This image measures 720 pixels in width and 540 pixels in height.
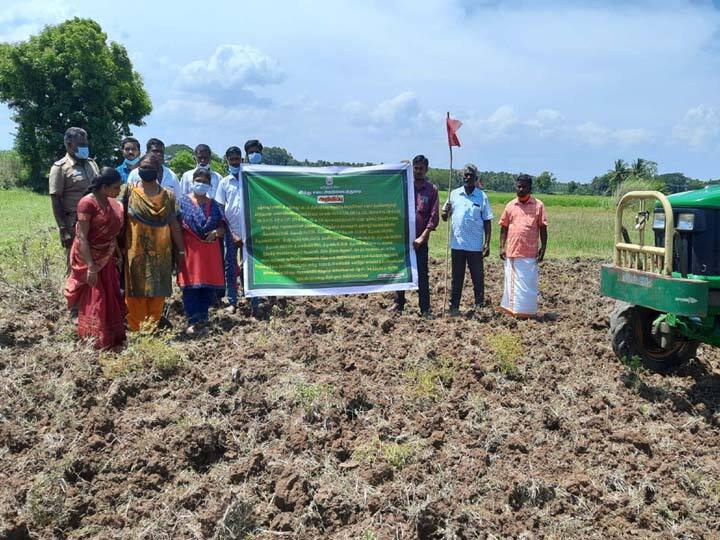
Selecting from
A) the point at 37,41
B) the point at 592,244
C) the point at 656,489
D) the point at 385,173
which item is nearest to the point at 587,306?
the point at 385,173

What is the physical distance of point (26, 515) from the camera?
3.28 m

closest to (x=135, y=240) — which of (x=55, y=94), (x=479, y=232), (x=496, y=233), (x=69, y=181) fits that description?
(x=69, y=181)

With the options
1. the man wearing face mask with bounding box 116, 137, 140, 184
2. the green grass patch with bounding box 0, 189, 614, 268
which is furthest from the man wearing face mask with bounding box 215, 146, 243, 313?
the green grass patch with bounding box 0, 189, 614, 268

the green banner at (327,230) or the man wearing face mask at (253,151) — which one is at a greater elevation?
the man wearing face mask at (253,151)

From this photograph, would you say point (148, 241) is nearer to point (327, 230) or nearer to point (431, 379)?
point (327, 230)

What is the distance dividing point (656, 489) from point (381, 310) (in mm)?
4097

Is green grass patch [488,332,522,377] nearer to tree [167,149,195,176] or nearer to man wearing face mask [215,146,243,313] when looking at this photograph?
man wearing face mask [215,146,243,313]

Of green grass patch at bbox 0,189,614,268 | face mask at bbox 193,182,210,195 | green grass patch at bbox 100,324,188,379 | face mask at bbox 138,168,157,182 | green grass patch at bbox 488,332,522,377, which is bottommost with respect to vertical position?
green grass patch at bbox 488,332,522,377

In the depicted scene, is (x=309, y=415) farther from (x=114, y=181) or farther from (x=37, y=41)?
(x=37, y=41)

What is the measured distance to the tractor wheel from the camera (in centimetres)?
536

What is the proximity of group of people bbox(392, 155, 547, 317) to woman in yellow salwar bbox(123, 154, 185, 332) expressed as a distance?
261 cm

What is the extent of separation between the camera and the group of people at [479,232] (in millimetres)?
6984

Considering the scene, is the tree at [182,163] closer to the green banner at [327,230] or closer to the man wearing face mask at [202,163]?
the man wearing face mask at [202,163]

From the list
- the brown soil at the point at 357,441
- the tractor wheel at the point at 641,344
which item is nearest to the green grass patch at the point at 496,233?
the brown soil at the point at 357,441
